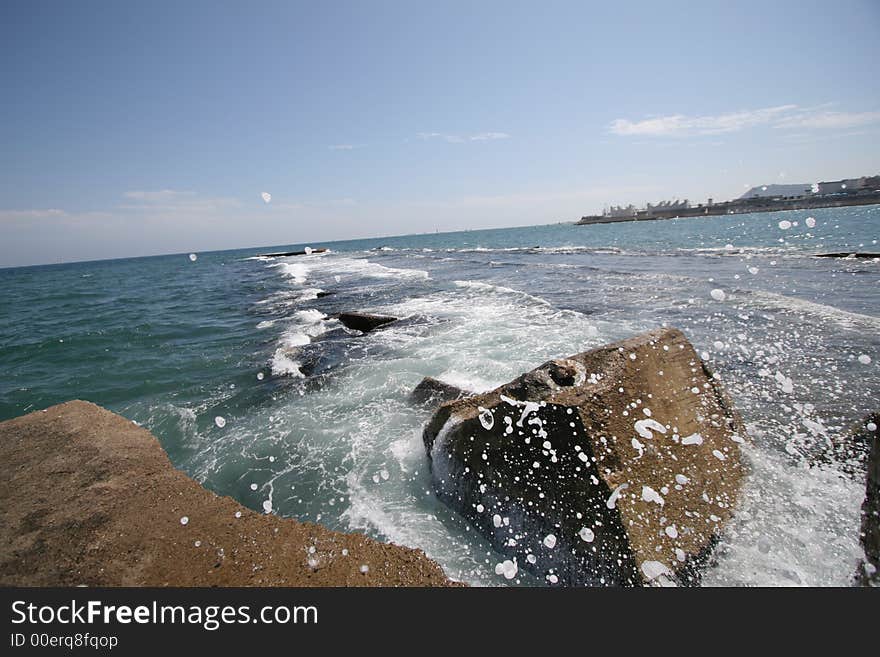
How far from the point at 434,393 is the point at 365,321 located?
621 centimetres

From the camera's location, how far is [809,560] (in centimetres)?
281

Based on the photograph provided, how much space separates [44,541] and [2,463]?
2055 mm

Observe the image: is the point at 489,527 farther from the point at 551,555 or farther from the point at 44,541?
the point at 44,541

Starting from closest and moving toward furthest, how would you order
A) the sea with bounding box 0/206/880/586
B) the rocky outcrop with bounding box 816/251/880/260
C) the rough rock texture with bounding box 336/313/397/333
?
the sea with bounding box 0/206/880/586, the rough rock texture with bounding box 336/313/397/333, the rocky outcrop with bounding box 816/251/880/260

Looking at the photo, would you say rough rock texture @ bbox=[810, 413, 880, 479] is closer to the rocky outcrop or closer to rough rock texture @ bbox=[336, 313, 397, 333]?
rough rock texture @ bbox=[336, 313, 397, 333]

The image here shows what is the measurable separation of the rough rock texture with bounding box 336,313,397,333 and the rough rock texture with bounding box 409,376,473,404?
216 inches

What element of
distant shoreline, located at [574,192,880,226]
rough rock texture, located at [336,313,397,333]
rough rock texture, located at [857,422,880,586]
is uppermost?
distant shoreline, located at [574,192,880,226]

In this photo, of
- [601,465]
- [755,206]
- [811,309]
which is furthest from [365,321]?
[755,206]

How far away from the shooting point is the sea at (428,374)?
3.35m

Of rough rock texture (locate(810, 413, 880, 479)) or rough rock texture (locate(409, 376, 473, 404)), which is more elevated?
rough rock texture (locate(409, 376, 473, 404))

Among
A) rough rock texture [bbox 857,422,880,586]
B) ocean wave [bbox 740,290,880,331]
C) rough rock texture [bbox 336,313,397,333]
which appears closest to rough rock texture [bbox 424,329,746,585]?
rough rock texture [bbox 857,422,880,586]

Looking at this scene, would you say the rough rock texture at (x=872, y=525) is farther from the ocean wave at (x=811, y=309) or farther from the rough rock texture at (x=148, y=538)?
the ocean wave at (x=811, y=309)

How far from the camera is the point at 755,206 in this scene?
88375mm

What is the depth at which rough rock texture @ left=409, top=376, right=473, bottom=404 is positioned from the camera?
19.7 feet
